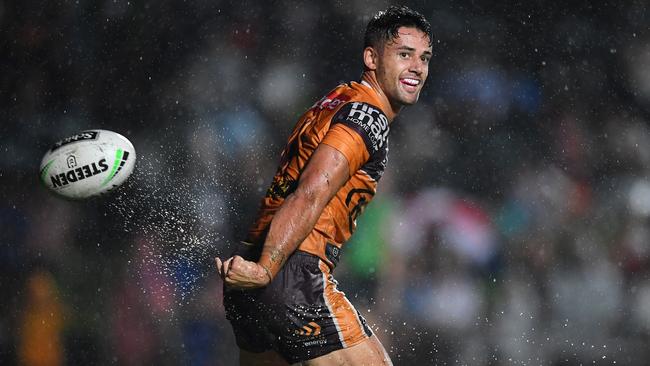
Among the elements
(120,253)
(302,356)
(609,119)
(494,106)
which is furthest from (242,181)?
(302,356)

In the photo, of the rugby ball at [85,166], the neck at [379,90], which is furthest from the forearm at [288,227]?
the rugby ball at [85,166]

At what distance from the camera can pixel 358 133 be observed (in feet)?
10.0

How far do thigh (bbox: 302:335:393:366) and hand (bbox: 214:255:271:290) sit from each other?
44 centimetres

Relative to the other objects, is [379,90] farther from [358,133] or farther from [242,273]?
[242,273]

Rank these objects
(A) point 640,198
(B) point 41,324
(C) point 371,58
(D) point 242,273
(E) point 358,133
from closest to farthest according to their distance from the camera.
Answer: (D) point 242,273 → (E) point 358,133 → (C) point 371,58 → (B) point 41,324 → (A) point 640,198

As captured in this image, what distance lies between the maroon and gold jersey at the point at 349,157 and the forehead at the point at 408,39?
0.83 feet

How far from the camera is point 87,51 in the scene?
24.3ft

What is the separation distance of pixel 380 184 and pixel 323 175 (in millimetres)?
4326

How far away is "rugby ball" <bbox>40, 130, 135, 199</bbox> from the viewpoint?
4.36 metres

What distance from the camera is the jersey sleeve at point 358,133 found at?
118 inches

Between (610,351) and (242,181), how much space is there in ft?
11.5

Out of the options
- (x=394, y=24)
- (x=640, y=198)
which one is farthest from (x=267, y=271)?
(x=640, y=198)

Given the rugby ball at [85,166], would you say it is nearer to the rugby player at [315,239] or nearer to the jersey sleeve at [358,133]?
the rugby player at [315,239]

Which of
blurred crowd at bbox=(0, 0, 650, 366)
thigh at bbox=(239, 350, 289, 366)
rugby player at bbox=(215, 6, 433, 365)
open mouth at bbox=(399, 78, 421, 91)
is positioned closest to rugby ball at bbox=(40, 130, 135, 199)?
rugby player at bbox=(215, 6, 433, 365)
